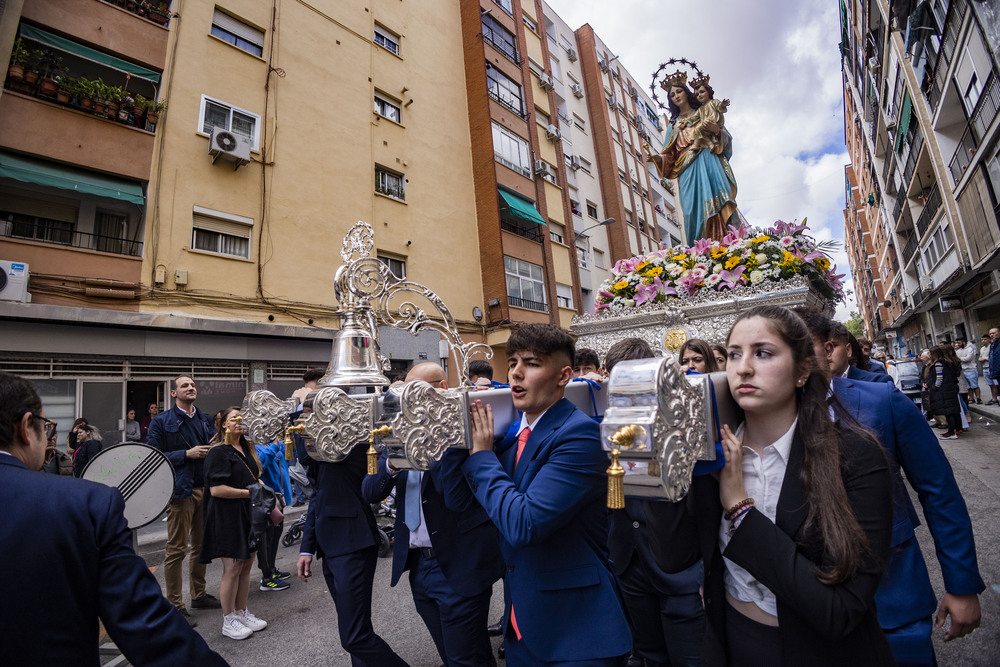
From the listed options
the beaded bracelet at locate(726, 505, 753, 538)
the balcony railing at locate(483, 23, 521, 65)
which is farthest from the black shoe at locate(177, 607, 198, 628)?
the balcony railing at locate(483, 23, 521, 65)

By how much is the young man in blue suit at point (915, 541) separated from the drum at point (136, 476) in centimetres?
416

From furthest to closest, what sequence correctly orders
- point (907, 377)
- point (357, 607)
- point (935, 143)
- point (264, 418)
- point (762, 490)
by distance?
1. point (935, 143)
2. point (907, 377)
3. point (357, 607)
4. point (264, 418)
5. point (762, 490)

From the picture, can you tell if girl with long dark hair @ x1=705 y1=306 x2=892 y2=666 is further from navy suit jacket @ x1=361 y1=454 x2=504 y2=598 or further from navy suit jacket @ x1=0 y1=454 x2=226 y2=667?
navy suit jacket @ x1=0 y1=454 x2=226 y2=667

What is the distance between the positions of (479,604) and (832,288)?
14.4ft

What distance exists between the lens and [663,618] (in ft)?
8.70

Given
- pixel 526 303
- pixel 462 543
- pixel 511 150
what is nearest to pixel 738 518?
pixel 462 543

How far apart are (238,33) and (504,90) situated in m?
9.37

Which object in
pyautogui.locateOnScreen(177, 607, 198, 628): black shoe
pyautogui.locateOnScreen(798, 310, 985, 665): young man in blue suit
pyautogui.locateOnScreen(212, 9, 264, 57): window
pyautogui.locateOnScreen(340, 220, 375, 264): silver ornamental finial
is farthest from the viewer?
pyautogui.locateOnScreen(212, 9, 264, 57): window

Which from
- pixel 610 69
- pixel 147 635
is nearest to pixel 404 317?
pixel 147 635

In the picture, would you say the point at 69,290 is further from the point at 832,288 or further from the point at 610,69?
the point at 610,69

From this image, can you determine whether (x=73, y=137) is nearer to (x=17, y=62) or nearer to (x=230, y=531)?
(x=17, y=62)

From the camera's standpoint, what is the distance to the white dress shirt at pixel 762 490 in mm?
1462

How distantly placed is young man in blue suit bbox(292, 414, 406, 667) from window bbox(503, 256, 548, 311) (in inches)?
492

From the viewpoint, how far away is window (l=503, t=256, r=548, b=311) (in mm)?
16109
